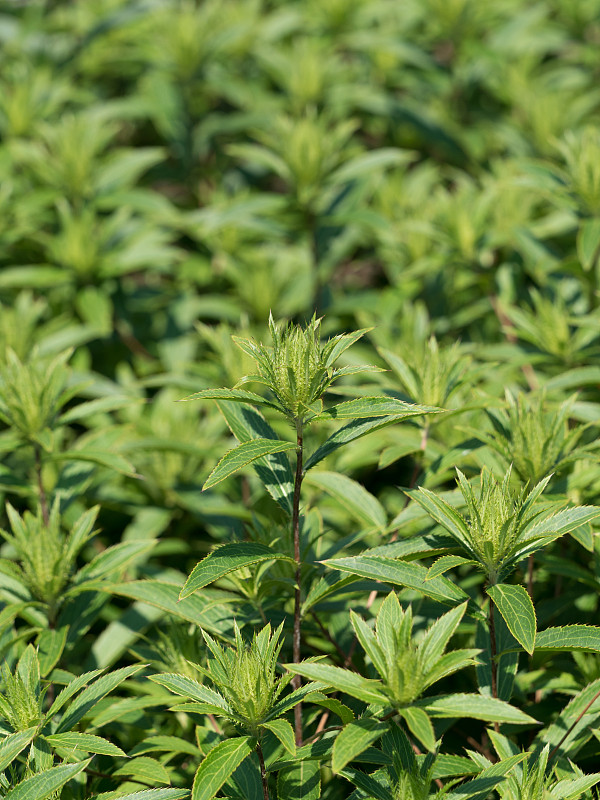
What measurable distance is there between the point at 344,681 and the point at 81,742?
24.9 inches

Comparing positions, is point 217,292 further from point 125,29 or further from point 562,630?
point 562,630

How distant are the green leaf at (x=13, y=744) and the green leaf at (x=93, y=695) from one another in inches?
5.3

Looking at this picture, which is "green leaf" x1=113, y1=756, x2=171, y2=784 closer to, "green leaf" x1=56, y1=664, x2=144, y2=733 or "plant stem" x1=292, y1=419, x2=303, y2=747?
"green leaf" x1=56, y1=664, x2=144, y2=733

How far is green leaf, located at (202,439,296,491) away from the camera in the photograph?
1.76 meters

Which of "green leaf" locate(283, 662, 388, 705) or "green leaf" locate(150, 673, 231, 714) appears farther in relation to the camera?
"green leaf" locate(150, 673, 231, 714)

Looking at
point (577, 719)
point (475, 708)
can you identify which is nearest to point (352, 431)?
point (475, 708)

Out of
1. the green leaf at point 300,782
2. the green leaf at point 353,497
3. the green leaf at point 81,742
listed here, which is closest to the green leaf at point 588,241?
the green leaf at point 353,497

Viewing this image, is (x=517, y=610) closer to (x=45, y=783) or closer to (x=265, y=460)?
(x=265, y=460)

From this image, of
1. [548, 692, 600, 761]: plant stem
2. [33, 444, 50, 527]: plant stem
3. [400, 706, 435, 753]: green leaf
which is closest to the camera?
[400, 706, 435, 753]: green leaf

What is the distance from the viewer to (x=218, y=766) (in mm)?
1681

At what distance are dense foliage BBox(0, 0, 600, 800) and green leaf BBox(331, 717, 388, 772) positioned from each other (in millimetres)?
11

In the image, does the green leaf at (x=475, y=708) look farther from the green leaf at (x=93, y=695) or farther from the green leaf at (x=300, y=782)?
the green leaf at (x=93, y=695)

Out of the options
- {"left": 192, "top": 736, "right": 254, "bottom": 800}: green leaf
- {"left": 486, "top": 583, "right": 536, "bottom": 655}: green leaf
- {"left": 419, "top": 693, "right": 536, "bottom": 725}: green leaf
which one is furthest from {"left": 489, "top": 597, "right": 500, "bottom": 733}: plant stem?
{"left": 192, "top": 736, "right": 254, "bottom": 800}: green leaf

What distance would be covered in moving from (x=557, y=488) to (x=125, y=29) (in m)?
3.98
